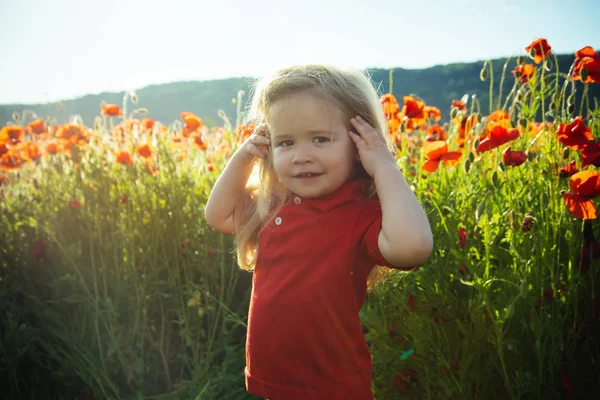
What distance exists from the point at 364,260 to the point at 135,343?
5.42 feet

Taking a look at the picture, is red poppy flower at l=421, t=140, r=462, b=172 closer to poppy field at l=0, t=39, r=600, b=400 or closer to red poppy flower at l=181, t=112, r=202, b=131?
poppy field at l=0, t=39, r=600, b=400

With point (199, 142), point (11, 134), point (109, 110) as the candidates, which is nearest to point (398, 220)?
point (199, 142)

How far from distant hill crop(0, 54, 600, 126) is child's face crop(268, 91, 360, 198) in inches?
301

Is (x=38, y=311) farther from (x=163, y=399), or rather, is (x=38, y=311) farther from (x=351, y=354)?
(x=351, y=354)

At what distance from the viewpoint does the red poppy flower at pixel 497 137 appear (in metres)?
1.64

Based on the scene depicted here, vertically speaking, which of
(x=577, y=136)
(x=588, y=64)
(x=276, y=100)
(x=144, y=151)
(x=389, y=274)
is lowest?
(x=389, y=274)

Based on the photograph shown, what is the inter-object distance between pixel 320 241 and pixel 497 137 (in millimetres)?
779

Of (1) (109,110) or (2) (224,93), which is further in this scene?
(2) (224,93)

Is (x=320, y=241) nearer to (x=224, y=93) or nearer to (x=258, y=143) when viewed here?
(x=258, y=143)

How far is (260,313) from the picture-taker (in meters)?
1.26

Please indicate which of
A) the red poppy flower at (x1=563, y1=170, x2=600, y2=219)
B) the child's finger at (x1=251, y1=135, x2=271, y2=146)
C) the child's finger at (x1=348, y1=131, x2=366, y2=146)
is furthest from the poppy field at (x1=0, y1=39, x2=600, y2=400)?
the child's finger at (x1=251, y1=135, x2=271, y2=146)

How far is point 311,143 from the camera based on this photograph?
3.95ft

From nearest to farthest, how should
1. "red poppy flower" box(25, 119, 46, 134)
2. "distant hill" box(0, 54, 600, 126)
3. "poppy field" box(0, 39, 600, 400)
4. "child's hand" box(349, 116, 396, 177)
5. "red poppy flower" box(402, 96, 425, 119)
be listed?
"child's hand" box(349, 116, 396, 177), "poppy field" box(0, 39, 600, 400), "red poppy flower" box(402, 96, 425, 119), "red poppy flower" box(25, 119, 46, 134), "distant hill" box(0, 54, 600, 126)

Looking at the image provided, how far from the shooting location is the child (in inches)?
46.9
